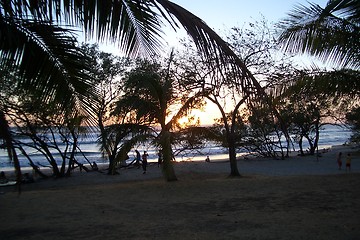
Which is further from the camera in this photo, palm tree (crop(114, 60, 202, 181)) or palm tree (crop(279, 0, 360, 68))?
palm tree (crop(114, 60, 202, 181))

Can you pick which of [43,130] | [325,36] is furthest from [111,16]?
[43,130]

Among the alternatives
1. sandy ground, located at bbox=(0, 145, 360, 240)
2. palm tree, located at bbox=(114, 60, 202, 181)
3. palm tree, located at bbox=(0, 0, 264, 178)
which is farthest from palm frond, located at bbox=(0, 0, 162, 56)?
palm tree, located at bbox=(114, 60, 202, 181)

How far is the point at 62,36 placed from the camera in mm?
3246

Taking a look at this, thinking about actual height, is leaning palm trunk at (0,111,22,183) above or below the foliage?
below

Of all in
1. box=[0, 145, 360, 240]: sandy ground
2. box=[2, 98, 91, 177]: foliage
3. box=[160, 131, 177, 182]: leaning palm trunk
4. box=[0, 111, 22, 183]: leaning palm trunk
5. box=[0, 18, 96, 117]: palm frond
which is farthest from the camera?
box=[160, 131, 177, 182]: leaning palm trunk

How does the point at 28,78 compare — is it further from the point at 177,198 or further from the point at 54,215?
the point at 177,198

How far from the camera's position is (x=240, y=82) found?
7.55 feet

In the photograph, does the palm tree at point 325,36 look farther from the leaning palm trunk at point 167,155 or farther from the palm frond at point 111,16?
the leaning palm trunk at point 167,155

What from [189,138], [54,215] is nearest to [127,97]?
[189,138]

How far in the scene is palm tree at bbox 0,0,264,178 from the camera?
287cm

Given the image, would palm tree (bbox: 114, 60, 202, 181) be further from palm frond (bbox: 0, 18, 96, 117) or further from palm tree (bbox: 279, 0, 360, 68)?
palm frond (bbox: 0, 18, 96, 117)

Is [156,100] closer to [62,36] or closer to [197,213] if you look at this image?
[197,213]

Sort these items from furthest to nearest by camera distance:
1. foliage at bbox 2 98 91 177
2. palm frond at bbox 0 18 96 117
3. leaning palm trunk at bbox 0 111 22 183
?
foliage at bbox 2 98 91 177 < palm frond at bbox 0 18 96 117 < leaning palm trunk at bbox 0 111 22 183

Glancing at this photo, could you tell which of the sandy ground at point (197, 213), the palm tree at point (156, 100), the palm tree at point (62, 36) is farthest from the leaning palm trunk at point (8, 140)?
the palm tree at point (156, 100)
